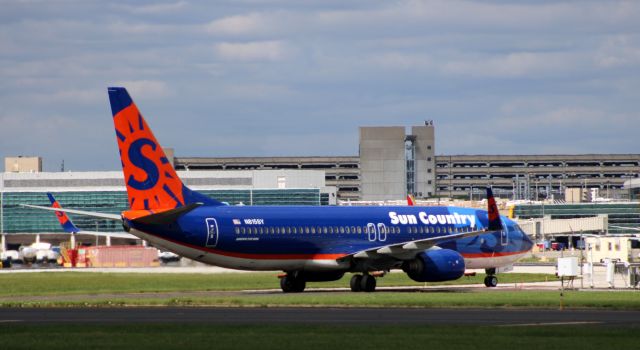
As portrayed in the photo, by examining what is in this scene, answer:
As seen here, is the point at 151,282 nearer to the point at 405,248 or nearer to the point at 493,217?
the point at 405,248

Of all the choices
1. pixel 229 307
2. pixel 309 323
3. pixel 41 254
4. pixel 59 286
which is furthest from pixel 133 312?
pixel 41 254

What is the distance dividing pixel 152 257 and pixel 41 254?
29430 millimetres

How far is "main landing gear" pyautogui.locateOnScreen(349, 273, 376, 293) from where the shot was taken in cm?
6172

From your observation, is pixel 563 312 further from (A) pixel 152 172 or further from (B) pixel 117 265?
(B) pixel 117 265

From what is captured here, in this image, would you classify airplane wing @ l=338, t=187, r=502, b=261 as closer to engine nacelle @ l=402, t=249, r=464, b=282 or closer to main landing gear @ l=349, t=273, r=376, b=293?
engine nacelle @ l=402, t=249, r=464, b=282

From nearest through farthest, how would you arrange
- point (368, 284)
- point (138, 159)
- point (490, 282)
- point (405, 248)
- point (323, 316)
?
point (323, 316), point (138, 159), point (405, 248), point (368, 284), point (490, 282)

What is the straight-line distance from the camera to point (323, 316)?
Result: 42.0 metres

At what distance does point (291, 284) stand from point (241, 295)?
218 inches

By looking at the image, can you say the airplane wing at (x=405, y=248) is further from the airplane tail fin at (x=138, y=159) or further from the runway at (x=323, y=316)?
the runway at (x=323, y=316)

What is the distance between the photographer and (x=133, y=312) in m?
44.6

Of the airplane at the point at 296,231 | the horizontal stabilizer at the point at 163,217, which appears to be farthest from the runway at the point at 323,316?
the airplane at the point at 296,231

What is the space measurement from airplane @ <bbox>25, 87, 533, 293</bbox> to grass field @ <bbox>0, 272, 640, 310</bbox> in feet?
6.37

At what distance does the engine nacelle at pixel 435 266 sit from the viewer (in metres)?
61.8

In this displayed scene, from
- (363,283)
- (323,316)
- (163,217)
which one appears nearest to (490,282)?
(363,283)
